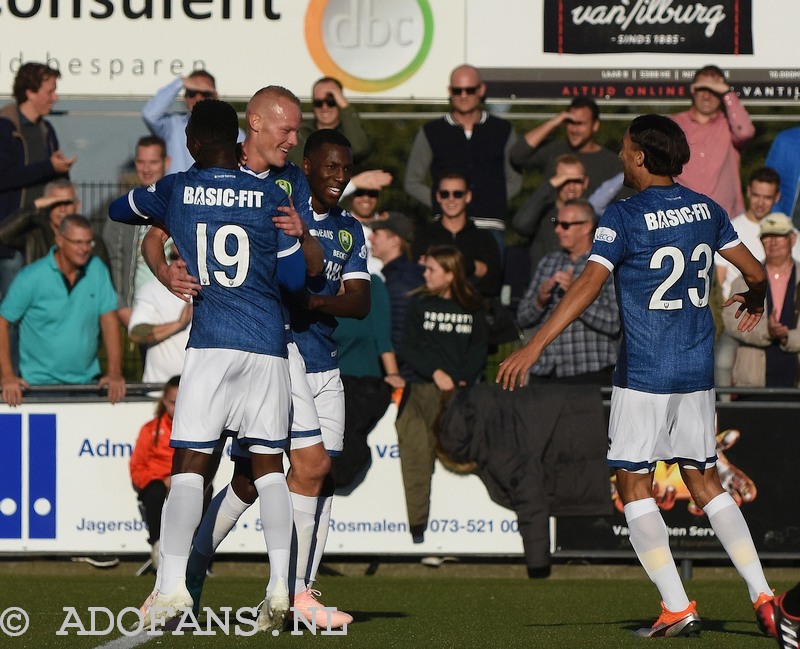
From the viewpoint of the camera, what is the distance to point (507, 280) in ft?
46.2

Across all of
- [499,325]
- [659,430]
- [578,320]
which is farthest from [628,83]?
[659,430]

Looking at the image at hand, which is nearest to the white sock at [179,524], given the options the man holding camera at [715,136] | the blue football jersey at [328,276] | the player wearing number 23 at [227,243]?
the player wearing number 23 at [227,243]

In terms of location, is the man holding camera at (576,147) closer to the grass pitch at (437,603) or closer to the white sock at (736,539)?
the grass pitch at (437,603)

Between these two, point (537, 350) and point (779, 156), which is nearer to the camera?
point (537, 350)

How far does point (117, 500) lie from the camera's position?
40.5 feet

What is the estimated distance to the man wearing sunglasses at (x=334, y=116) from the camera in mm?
13781

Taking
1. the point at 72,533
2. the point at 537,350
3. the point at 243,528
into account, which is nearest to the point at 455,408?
the point at 243,528

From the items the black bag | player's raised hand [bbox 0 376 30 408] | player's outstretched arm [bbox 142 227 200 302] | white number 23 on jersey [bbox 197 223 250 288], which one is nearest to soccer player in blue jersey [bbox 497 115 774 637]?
white number 23 on jersey [bbox 197 223 250 288]

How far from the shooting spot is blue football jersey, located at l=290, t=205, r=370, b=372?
8289 millimetres

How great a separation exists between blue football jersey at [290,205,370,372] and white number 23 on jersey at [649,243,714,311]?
1.66 meters

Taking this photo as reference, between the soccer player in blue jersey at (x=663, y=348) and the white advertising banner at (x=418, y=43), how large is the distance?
24.1ft

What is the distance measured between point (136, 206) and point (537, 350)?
6.65 feet

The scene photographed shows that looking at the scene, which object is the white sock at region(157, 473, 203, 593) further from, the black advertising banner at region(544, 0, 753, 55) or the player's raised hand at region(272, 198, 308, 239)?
the black advertising banner at region(544, 0, 753, 55)

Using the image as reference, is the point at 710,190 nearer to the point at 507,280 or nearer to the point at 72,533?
the point at 507,280
